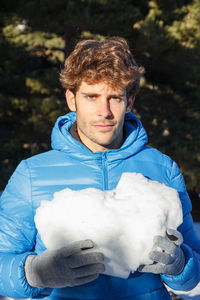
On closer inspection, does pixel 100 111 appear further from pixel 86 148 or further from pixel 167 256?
pixel 167 256

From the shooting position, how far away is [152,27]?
6.75 meters

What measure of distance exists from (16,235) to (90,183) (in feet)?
1.26

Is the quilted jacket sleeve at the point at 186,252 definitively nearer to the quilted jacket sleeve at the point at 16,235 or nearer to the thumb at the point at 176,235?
the thumb at the point at 176,235

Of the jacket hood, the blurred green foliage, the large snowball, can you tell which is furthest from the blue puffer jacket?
the blurred green foliage

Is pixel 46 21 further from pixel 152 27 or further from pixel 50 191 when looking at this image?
pixel 50 191

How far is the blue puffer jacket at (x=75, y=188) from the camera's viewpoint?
145 cm

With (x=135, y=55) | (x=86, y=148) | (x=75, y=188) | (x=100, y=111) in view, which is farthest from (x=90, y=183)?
(x=135, y=55)

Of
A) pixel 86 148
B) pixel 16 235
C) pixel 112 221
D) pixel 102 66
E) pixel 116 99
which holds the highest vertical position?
pixel 102 66

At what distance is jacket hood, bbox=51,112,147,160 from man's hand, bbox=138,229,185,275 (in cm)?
43

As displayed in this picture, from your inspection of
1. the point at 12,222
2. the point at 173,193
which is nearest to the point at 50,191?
the point at 12,222

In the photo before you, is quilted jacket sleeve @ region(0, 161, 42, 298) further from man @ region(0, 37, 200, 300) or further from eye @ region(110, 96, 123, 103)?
eye @ region(110, 96, 123, 103)

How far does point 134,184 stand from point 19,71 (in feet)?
29.5

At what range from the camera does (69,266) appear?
1.29 m

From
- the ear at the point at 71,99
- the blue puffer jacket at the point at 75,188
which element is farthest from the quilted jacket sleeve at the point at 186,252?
the ear at the point at 71,99
